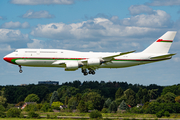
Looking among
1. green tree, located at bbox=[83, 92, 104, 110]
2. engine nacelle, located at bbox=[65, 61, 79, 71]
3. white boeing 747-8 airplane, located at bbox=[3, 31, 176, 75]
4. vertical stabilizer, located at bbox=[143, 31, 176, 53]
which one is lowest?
green tree, located at bbox=[83, 92, 104, 110]

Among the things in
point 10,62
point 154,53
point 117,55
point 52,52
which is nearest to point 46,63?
point 52,52

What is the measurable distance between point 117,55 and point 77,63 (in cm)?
969

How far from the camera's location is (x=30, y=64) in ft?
236

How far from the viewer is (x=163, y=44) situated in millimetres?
83125

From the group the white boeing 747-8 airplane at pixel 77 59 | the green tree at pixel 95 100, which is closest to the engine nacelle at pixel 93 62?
the white boeing 747-8 airplane at pixel 77 59

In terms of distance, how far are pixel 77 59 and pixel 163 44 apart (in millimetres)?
24967

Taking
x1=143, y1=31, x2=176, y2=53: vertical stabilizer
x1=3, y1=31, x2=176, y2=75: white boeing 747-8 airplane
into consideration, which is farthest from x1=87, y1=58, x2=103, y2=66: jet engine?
x1=143, y1=31, x2=176, y2=53: vertical stabilizer

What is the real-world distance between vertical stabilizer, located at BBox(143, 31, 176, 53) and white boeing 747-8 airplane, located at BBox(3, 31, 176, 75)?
201cm

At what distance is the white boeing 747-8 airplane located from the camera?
71.6 meters

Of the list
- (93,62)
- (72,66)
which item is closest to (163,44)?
(93,62)

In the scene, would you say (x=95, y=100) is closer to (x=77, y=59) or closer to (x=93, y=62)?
(x=77, y=59)

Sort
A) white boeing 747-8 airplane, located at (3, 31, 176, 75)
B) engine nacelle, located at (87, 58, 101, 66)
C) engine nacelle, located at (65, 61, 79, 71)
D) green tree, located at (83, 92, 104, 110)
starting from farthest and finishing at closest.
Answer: green tree, located at (83, 92, 104, 110)
engine nacelle, located at (87, 58, 101, 66)
engine nacelle, located at (65, 61, 79, 71)
white boeing 747-8 airplane, located at (3, 31, 176, 75)

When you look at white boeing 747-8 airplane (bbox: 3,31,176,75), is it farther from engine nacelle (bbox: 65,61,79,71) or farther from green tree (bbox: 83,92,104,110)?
green tree (bbox: 83,92,104,110)

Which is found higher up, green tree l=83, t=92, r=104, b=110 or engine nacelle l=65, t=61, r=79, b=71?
engine nacelle l=65, t=61, r=79, b=71
